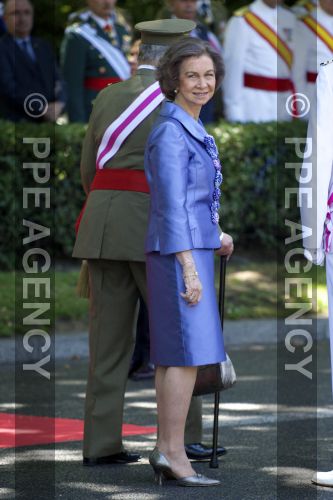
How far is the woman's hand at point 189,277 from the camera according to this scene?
6.30 meters

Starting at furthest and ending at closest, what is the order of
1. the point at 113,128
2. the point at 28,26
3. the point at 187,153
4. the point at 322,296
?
1. the point at 28,26
2. the point at 322,296
3. the point at 113,128
4. the point at 187,153

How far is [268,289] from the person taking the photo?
12.3m

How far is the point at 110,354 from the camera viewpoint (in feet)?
23.2

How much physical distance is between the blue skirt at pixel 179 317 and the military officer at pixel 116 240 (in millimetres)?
518

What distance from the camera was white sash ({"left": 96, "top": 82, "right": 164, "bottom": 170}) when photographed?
6.97 metres

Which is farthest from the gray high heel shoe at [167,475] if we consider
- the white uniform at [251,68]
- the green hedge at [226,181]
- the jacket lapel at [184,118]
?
the white uniform at [251,68]

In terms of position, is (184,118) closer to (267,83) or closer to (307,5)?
(267,83)

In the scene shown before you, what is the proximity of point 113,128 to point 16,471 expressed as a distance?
1.67 meters

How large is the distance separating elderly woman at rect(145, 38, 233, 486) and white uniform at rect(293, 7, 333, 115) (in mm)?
8035

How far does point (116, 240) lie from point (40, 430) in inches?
55.8

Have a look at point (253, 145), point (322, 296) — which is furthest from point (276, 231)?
point (322, 296)

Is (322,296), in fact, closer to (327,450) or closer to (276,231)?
(276,231)

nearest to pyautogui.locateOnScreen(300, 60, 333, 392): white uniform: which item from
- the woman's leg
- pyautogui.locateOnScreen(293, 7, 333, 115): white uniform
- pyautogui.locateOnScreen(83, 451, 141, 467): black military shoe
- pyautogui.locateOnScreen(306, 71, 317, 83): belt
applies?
the woman's leg

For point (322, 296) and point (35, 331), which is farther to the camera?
point (322, 296)
